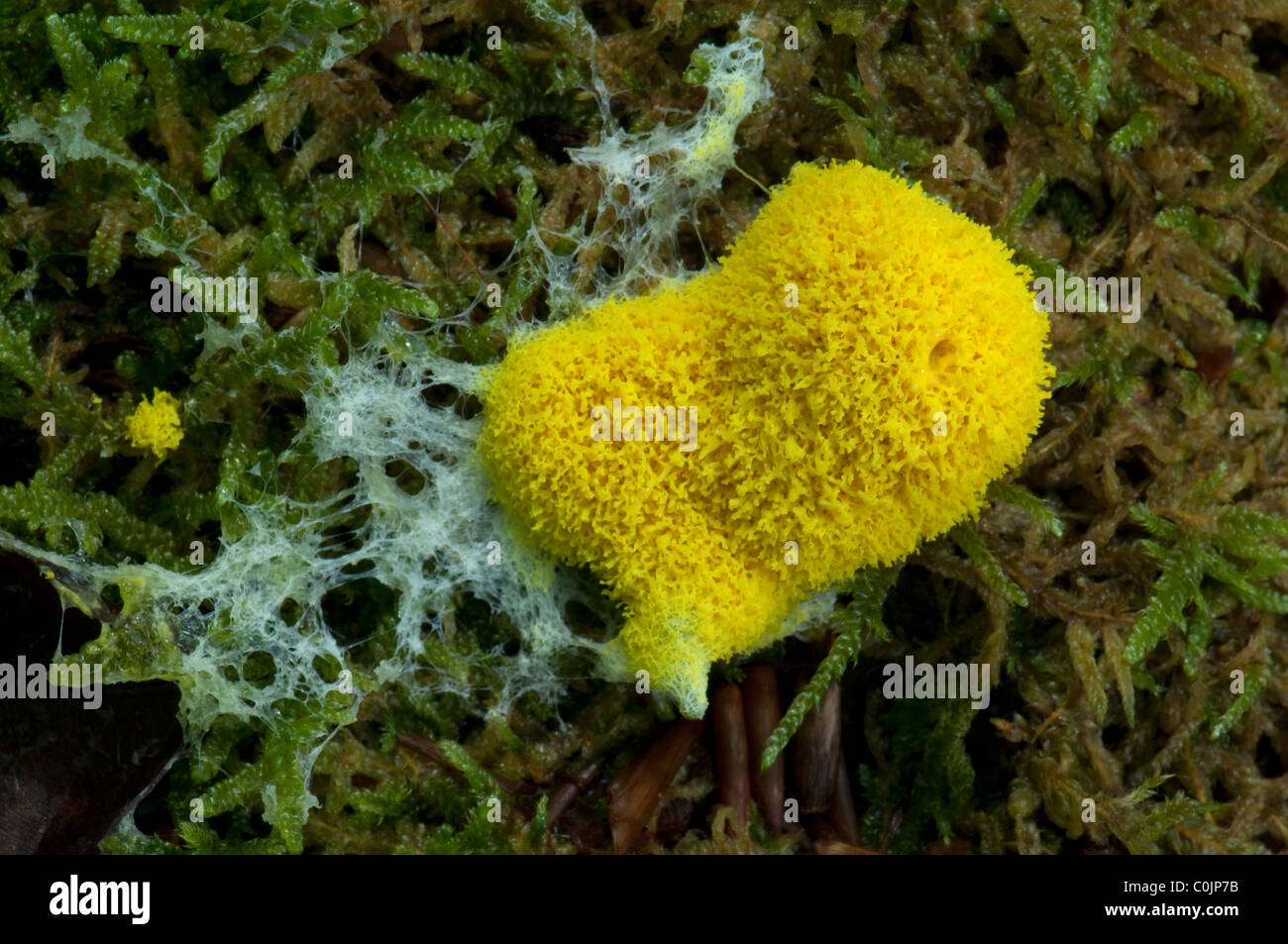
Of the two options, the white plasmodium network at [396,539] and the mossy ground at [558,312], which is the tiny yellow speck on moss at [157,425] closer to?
the mossy ground at [558,312]

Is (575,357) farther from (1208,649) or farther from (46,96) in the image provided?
(1208,649)

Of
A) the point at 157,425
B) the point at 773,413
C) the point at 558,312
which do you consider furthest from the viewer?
the point at 558,312

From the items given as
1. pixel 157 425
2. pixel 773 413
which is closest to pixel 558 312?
pixel 773 413

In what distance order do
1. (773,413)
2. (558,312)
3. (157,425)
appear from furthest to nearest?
(558,312)
(157,425)
(773,413)

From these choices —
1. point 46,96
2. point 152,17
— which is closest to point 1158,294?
point 152,17

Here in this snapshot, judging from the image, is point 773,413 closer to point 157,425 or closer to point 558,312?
point 558,312

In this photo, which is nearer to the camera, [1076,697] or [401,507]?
[401,507]
